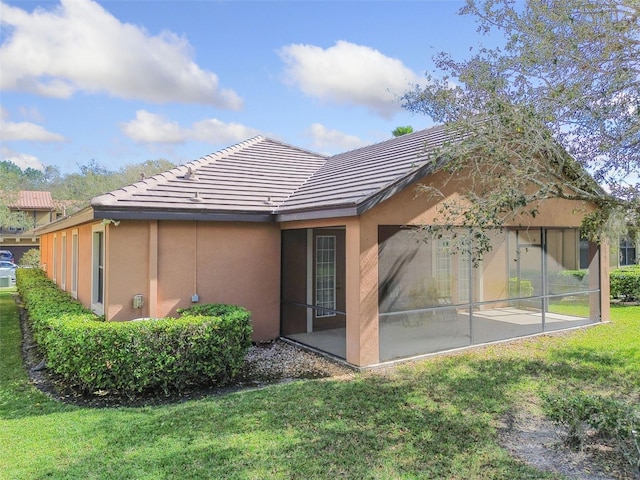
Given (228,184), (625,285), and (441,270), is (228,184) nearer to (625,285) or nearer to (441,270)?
(441,270)

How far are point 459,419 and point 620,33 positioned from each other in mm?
5758

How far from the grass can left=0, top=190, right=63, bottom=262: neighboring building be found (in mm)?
44335

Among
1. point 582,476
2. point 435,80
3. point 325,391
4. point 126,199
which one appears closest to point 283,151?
point 126,199

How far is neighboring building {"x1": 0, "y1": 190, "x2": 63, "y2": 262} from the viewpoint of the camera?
4450cm

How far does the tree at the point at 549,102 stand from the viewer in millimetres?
5828

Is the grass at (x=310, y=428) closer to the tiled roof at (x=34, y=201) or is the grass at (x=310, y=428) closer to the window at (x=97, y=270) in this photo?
the window at (x=97, y=270)

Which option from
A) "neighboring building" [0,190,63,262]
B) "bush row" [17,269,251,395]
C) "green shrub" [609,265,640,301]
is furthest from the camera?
"neighboring building" [0,190,63,262]

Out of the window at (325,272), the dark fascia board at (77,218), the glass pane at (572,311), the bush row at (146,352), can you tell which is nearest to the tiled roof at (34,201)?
the dark fascia board at (77,218)

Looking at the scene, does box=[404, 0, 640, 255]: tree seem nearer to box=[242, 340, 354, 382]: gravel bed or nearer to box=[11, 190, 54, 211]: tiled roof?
box=[242, 340, 354, 382]: gravel bed

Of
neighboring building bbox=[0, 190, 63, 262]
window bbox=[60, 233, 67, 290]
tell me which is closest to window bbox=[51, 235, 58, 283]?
window bbox=[60, 233, 67, 290]

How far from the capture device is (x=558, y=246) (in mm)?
12055

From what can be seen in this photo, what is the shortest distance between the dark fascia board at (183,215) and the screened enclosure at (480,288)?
340 centimetres

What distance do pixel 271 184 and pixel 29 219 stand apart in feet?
159

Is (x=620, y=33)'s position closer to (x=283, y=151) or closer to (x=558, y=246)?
(x=558, y=246)
